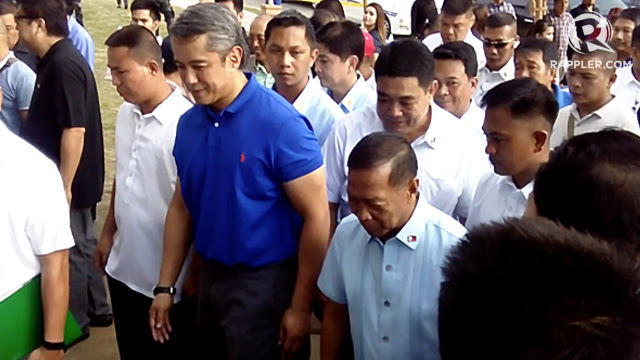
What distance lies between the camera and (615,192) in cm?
133

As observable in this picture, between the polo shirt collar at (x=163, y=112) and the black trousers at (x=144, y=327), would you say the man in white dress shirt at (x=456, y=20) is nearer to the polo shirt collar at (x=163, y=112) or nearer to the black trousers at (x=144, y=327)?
the polo shirt collar at (x=163, y=112)

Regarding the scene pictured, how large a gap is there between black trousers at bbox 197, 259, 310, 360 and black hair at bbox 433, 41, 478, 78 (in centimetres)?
179

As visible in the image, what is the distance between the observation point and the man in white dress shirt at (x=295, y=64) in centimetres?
345

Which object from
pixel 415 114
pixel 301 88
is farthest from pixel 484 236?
pixel 301 88

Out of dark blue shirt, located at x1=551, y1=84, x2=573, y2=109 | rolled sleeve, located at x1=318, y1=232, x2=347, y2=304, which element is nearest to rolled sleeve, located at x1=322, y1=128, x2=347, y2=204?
rolled sleeve, located at x1=318, y1=232, x2=347, y2=304

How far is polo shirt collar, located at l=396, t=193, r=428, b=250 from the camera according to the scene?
6.68ft

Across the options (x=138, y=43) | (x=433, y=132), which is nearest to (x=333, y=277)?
(x=433, y=132)

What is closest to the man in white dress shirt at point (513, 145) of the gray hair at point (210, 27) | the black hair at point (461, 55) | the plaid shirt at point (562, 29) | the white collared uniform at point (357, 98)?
the gray hair at point (210, 27)

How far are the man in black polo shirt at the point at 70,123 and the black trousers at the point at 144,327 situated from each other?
36.8 inches

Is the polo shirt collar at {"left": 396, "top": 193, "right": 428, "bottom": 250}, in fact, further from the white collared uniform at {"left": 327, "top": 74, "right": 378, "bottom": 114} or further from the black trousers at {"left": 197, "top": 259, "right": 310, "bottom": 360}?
the white collared uniform at {"left": 327, "top": 74, "right": 378, "bottom": 114}

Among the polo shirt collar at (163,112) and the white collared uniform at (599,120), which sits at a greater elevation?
the polo shirt collar at (163,112)

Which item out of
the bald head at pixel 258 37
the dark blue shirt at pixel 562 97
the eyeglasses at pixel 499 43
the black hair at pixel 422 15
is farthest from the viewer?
the black hair at pixel 422 15

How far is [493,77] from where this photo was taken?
473 centimetres

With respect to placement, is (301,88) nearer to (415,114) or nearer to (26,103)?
(415,114)
